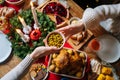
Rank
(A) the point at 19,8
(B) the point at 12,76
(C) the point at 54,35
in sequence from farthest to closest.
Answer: (A) the point at 19,8
(C) the point at 54,35
(B) the point at 12,76

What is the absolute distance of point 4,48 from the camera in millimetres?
1604

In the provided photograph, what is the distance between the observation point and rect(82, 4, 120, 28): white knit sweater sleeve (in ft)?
4.51

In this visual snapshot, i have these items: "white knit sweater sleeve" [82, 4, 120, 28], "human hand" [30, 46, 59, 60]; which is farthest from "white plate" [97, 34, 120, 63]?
"human hand" [30, 46, 59, 60]

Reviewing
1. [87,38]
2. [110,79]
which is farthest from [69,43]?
[110,79]

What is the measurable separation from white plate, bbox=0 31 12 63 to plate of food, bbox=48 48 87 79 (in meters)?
0.30

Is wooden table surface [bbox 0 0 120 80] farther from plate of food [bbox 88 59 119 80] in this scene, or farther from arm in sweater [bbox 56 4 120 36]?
arm in sweater [bbox 56 4 120 36]

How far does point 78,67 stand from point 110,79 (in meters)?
0.21

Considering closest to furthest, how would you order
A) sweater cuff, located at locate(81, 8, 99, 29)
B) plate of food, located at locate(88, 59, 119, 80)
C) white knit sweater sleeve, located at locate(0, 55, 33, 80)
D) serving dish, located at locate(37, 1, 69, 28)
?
white knit sweater sleeve, located at locate(0, 55, 33, 80), sweater cuff, located at locate(81, 8, 99, 29), plate of food, located at locate(88, 59, 119, 80), serving dish, located at locate(37, 1, 69, 28)

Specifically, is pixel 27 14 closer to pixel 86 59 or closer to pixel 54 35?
pixel 54 35

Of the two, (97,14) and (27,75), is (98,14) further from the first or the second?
(27,75)

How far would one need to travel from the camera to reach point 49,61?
1469 millimetres

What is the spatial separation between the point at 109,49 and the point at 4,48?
2.20 ft

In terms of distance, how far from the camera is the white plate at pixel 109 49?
159cm

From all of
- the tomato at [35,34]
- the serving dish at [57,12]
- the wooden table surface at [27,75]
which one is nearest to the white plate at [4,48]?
the wooden table surface at [27,75]
